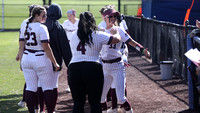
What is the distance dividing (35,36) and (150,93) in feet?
13.7

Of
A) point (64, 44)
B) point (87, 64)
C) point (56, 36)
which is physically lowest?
point (87, 64)

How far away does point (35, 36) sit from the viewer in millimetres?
6383

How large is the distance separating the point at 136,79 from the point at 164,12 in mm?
8957

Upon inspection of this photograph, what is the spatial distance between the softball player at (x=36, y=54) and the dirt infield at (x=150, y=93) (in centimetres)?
159

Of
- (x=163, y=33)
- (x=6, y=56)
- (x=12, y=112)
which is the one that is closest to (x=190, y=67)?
(x=12, y=112)

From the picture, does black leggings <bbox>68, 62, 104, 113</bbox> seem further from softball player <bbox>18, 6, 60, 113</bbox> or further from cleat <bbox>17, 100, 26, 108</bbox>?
cleat <bbox>17, 100, 26, 108</bbox>

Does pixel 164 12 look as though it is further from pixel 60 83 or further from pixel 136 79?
pixel 60 83

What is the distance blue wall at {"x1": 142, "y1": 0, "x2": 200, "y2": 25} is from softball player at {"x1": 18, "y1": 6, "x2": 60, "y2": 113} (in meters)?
13.0

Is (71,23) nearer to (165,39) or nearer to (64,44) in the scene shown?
(64,44)

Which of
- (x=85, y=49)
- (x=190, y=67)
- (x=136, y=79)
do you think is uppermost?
(x=85, y=49)

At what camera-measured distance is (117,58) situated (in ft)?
22.5

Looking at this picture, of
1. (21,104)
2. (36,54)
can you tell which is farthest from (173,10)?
(36,54)

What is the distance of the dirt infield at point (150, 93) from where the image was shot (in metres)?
8.13

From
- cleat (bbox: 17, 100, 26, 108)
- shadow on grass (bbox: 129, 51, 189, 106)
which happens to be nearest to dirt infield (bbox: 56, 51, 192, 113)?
shadow on grass (bbox: 129, 51, 189, 106)
